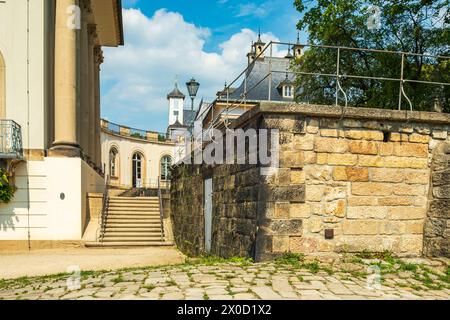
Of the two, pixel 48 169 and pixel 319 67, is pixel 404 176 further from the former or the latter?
pixel 48 169

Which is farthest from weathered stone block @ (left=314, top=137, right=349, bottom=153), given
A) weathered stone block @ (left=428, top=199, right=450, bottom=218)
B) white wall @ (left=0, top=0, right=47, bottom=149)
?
white wall @ (left=0, top=0, right=47, bottom=149)

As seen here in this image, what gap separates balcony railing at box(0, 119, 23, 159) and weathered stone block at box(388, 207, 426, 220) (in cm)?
1037

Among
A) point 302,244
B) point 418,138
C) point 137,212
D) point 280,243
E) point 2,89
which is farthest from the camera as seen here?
point 137,212

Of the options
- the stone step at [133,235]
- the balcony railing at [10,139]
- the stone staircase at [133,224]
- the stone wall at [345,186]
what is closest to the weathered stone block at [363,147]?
the stone wall at [345,186]

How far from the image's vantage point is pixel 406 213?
24.5ft

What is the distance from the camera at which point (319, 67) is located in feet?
52.3

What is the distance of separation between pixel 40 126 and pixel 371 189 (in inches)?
418

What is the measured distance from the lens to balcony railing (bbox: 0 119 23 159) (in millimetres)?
12602

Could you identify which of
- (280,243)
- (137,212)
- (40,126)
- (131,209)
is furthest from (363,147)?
(131,209)

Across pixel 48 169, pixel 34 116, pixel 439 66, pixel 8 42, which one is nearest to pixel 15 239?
pixel 48 169

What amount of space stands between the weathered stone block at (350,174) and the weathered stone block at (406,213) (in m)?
0.75

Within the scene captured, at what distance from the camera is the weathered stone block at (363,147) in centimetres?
727

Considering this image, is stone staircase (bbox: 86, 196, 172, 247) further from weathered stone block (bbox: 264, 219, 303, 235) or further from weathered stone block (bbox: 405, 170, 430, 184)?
weathered stone block (bbox: 405, 170, 430, 184)

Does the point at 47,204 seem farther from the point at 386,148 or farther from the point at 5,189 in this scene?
the point at 386,148
